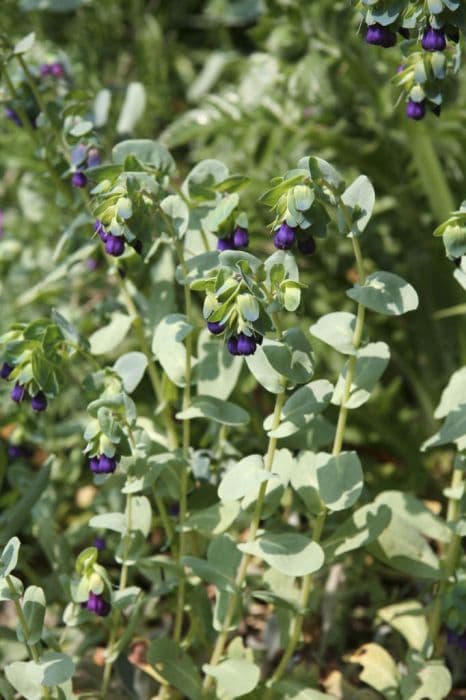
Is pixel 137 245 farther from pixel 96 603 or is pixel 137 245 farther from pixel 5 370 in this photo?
pixel 96 603

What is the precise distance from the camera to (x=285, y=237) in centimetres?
151

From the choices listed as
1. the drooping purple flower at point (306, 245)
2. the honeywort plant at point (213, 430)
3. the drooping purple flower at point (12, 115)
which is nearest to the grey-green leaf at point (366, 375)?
the honeywort plant at point (213, 430)

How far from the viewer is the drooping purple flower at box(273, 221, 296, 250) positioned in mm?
1510

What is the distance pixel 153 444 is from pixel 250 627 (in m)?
0.69

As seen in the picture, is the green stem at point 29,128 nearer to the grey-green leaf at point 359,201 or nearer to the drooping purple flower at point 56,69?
the drooping purple flower at point 56,69

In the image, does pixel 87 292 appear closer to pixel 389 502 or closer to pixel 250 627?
pixel 250 627

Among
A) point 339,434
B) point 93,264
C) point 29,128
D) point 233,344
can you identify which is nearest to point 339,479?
point 339,434

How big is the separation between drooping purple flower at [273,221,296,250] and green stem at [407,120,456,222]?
1.12 metres

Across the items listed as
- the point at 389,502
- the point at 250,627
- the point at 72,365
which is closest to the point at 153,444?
the point at 389,502

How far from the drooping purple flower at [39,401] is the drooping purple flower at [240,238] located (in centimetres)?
43

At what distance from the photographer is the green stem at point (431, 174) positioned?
2.54 meters

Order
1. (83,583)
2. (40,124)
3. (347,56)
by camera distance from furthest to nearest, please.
Result: (347,56), (40,124), (83,583)

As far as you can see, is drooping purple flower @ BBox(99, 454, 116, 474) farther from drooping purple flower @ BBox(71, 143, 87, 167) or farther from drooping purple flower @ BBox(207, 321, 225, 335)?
drooping purple flower @ BBox(71, 143, 87, 167)

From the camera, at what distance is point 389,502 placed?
1968 millimetres
